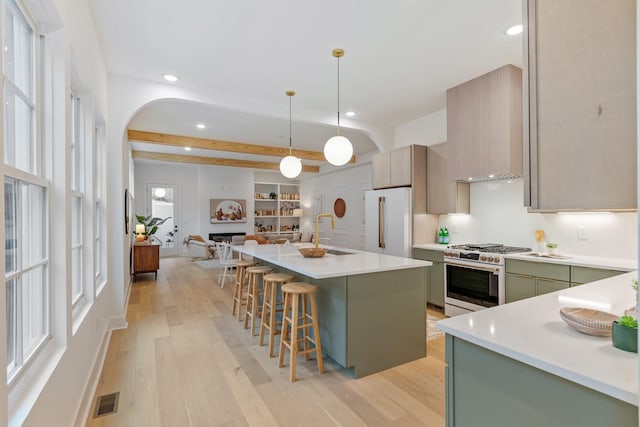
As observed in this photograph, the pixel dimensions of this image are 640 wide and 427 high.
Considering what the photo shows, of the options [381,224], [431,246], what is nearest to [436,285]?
[431,246]

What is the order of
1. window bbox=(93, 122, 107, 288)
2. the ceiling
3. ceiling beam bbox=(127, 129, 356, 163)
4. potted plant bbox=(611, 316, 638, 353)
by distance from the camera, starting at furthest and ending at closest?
ceiling beam bbox=(127, 129, 356, 163) → window bbox=(93, 122, 107, 288) → the ceiling → potted plant bbox=(611, 316, 638, 353)

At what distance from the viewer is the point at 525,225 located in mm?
3730

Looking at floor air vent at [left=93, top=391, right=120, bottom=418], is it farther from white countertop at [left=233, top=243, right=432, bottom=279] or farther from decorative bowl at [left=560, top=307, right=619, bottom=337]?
decorative bowl at [left=560, top=307, right=619, bottom=337]

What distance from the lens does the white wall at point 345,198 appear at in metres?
8.06

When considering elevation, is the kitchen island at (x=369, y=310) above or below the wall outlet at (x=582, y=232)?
below

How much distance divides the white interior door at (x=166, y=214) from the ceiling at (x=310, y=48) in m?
5.16

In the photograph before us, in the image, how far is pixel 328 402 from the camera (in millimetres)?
2139

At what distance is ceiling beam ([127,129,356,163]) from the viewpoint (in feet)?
19.4

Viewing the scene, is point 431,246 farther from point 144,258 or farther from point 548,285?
point 144,258

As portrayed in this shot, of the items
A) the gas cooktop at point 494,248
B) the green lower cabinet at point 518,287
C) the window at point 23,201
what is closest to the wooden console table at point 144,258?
the window at point 23,201

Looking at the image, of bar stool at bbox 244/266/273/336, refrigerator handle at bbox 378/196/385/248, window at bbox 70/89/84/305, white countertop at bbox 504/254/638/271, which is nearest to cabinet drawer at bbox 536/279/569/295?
white countertop at bbox 504/254/638/271

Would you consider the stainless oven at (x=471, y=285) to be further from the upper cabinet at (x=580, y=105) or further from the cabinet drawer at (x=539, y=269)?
the upper cabinet at (x=580, y=105)

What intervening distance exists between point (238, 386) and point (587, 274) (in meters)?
3.07

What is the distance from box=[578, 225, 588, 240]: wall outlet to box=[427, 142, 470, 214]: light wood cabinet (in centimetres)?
125
